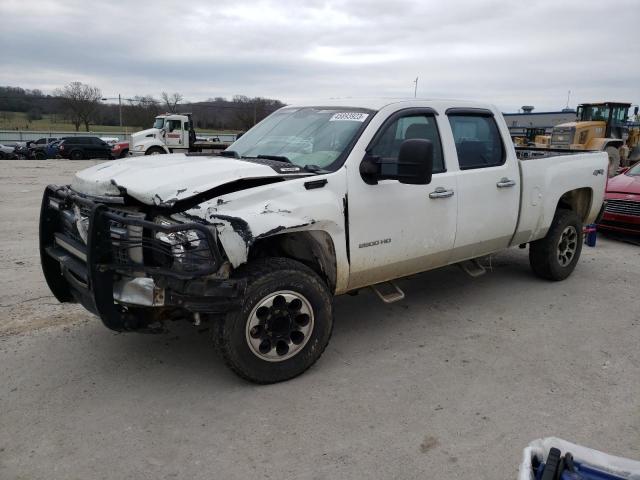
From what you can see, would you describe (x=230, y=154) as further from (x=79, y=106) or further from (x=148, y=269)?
(x=79, y=106)

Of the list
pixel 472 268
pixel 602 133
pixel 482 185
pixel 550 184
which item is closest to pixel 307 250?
pixel 482 185

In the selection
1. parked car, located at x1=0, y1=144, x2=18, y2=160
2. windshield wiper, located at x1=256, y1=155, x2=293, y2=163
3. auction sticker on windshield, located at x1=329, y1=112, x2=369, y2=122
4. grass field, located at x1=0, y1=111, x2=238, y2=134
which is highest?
grass field, located at x1=0, y1=111, x2=238, y2=134

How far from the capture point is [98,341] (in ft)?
14.1

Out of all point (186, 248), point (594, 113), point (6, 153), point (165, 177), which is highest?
point (594, 113)

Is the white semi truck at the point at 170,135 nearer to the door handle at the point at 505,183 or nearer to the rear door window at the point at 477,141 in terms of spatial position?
the rear door window at the point at 477,141

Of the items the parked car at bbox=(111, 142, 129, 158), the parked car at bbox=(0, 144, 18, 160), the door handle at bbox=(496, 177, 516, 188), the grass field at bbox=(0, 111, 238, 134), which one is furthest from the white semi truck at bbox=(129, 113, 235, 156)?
the grass field at bbox=(0, 111, 238, 134)

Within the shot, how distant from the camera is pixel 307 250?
3893mm

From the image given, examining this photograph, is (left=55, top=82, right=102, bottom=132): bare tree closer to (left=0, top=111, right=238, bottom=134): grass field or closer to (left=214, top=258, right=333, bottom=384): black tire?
(left=0, top=111, right=238, bottom=134): grass field

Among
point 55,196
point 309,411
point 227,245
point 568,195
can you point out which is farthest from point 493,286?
point 55,196

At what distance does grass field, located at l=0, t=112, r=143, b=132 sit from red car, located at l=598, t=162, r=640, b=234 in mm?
57819

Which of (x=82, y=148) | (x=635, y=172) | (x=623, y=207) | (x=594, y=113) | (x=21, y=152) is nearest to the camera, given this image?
(x=623, y=207)

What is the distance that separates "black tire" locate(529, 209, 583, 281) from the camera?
19.4 feet

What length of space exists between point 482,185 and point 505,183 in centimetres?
36

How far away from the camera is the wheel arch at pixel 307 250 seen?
374 cm
